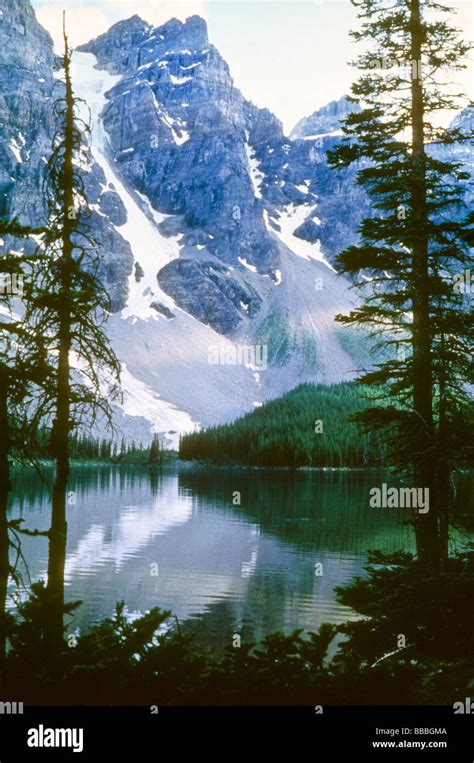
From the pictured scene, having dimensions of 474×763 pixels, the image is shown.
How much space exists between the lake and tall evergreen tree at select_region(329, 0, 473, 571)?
213cm

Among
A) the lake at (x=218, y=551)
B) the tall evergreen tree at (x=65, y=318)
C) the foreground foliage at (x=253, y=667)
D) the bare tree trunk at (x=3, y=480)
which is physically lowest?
the lake at (x=218, y=551)

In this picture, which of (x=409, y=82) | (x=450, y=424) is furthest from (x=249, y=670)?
(x=409, y=82)

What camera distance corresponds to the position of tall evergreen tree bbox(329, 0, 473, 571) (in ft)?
49.2

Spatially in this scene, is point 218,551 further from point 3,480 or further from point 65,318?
point 3,480

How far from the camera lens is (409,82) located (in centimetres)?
1709

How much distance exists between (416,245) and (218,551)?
39599 millimetres

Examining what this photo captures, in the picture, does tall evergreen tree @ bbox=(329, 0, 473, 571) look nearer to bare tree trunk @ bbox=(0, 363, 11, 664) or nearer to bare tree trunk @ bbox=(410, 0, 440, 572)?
bare tree trunk @ bbox=(410, 0, 440, 572)

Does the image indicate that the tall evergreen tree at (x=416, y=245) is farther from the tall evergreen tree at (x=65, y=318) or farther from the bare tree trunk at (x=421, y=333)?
the tall evergreen tree at (x=65, y=318)

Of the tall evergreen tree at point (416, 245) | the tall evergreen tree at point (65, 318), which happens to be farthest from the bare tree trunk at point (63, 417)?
the tall evergreen tree at point (416, 245)

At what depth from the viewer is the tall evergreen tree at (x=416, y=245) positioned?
15.0m

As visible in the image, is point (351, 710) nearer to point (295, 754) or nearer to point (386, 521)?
point (295, 754)

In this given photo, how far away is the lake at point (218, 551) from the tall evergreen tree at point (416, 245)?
6.97 ft

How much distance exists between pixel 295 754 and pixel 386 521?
60.3m

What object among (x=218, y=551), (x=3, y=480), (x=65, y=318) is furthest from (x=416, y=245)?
(x=218, y=551)
